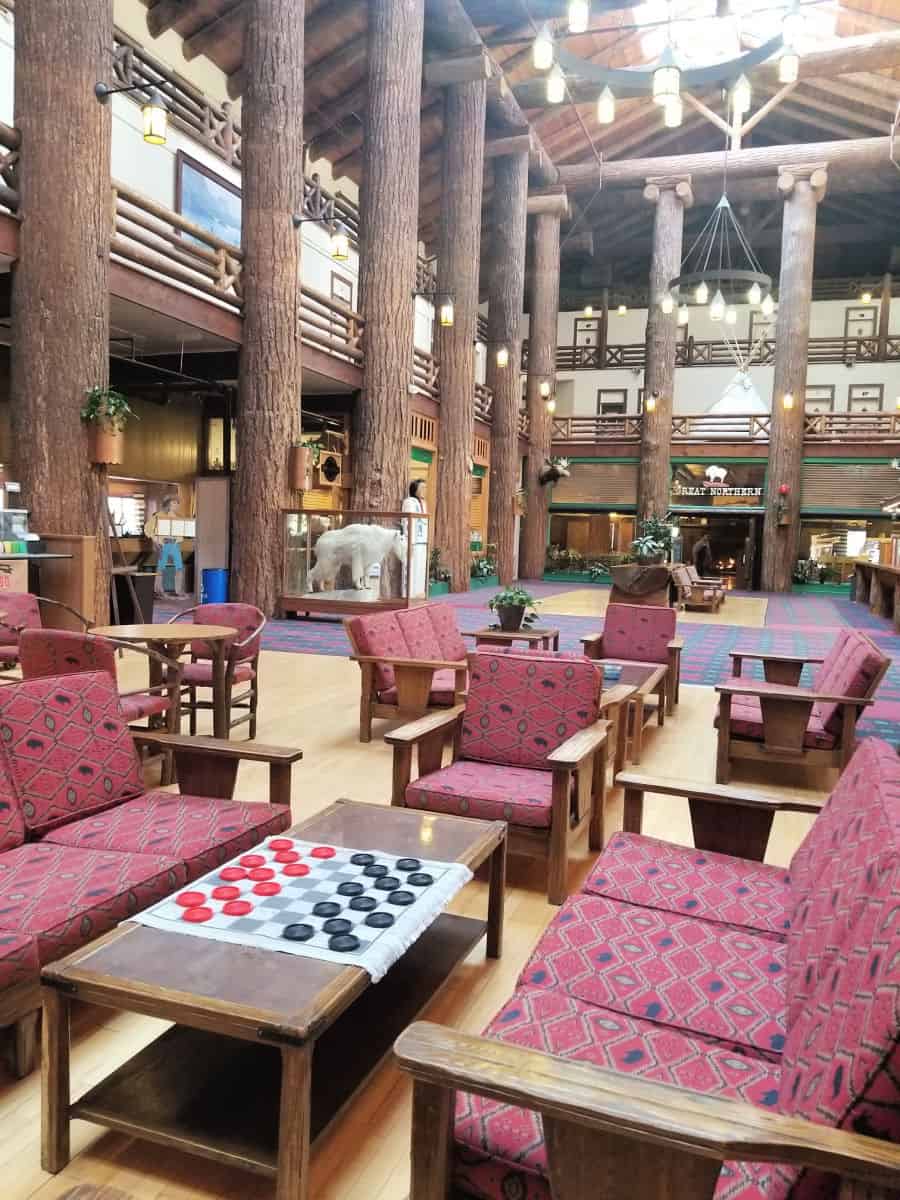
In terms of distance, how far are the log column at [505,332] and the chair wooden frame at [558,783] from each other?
48.5 feet

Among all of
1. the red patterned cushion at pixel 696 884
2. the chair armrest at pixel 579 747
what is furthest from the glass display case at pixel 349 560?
the red patterned cushion at pixel 696 884

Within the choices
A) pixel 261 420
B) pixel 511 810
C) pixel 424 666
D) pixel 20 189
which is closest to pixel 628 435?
pixel 261 420

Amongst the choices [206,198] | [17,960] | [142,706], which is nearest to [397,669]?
[142,706]

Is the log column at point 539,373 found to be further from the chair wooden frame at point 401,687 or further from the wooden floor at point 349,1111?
the wooden floor at point 349,1111

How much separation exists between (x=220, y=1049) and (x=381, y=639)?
3213 mm

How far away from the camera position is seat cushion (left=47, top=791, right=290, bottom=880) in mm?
2377

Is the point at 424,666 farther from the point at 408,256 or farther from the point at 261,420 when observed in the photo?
the point at 408,256

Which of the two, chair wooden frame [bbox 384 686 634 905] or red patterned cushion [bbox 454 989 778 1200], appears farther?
chair wooden frame [bbox 384 686 634 905]

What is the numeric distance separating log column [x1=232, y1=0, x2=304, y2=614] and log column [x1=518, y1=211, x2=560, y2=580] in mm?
10000

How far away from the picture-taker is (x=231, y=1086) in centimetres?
176

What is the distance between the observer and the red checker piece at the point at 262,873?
207cm

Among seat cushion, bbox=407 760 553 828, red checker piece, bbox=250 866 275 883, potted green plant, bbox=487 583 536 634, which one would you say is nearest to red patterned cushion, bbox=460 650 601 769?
seat cushion, bbox=407 760 553 828

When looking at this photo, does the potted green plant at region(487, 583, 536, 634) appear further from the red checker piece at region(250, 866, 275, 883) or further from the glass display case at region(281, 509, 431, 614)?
the red checker piece at region(250, 866, 275, 883)

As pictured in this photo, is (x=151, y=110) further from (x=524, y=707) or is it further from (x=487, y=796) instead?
(x=487, y=796)
